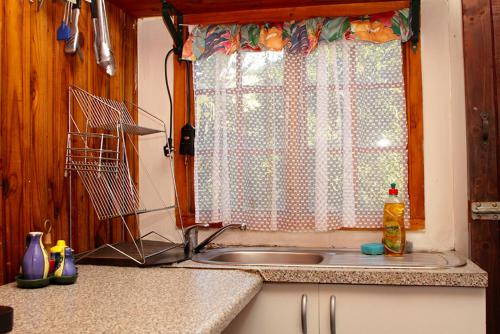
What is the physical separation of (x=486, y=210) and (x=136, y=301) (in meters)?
1.38

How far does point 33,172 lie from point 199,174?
77 cm

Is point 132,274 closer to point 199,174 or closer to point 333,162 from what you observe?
point 199,174

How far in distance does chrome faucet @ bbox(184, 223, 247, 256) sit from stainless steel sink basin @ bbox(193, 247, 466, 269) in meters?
0.03

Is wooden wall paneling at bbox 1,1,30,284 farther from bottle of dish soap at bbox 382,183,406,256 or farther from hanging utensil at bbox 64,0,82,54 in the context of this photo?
bottle of dish soap at bbox 382,183,406,256

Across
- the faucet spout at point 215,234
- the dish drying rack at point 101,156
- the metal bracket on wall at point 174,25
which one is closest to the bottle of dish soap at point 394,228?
the faucet spout at point 215,234

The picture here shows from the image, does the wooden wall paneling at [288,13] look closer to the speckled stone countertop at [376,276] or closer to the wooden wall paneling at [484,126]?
the wooden wall paneling at [484,126]

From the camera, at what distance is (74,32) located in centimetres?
164

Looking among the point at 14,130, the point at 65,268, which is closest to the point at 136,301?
the point at 65,268

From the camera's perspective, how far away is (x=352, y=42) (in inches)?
78.2

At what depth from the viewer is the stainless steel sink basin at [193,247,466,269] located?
1576mm

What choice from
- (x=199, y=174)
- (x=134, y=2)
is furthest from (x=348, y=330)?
(x=134, y=2)

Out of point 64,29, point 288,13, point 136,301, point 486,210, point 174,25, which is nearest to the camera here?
point 136,301

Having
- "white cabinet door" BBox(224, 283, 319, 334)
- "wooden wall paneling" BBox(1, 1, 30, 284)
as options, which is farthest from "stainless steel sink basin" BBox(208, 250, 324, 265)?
"wooden wall paneling" BBox(1, 1, 30, 284)

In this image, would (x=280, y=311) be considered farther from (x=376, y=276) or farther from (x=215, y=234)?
(x=215, y=234)
